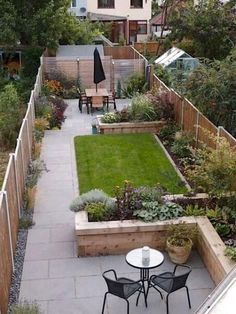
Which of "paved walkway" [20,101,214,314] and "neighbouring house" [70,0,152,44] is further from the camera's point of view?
"neighbouring house" [70,0,152,44]

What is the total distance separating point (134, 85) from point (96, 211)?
48.5ft

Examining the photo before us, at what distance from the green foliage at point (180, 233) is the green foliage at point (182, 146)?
541cm

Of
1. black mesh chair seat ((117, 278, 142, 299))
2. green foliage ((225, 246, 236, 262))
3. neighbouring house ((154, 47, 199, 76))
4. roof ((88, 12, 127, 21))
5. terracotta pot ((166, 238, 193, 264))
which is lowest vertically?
terracotta pot ((166, 238, 193, 264))

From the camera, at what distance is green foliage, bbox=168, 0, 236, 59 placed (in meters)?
25.2

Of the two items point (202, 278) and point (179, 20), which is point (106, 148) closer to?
point (202, 278)

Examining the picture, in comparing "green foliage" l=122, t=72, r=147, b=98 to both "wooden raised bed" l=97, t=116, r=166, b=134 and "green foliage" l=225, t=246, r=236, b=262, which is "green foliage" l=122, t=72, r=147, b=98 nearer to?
"wooden raised bed" l=97, t=116, r=166, b=134

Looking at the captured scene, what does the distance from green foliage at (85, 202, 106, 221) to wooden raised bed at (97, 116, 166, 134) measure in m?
7.74

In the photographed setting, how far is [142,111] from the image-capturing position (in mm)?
16984

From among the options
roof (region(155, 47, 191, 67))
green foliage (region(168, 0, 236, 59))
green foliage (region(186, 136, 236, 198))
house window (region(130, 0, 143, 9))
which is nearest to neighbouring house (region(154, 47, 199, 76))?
roof (region(155, 47, 191, 67))

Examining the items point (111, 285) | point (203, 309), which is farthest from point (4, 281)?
point (203, 309)

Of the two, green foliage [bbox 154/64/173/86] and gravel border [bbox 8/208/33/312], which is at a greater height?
green foliage [bbox 154/64/173/86]

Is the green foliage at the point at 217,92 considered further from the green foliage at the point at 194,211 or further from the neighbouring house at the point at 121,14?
the neighbouring house at the point at 121,14

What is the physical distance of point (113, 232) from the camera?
8.97m

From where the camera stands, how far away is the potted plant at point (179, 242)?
8.68 meters
